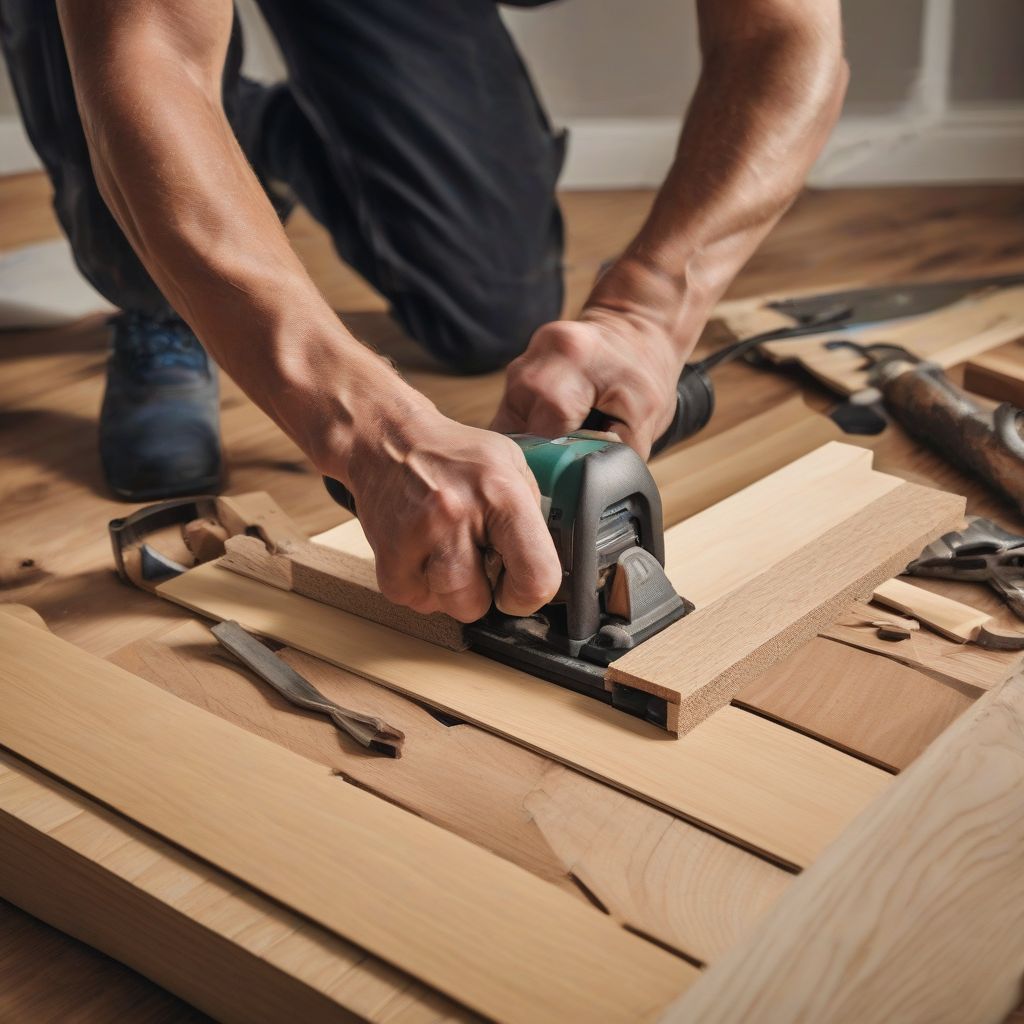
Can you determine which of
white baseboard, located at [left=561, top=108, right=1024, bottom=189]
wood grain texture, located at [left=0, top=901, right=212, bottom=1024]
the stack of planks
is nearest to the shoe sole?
the stack of planks

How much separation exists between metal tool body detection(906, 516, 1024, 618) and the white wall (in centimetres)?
232

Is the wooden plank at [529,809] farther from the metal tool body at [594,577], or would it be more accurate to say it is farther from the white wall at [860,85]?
the white wall at [860,85]

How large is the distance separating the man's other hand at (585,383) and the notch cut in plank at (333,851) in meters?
0.54

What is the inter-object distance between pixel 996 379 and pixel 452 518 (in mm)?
1143

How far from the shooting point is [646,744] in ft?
4.09

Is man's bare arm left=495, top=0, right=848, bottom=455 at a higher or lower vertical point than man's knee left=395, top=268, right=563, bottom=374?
higher

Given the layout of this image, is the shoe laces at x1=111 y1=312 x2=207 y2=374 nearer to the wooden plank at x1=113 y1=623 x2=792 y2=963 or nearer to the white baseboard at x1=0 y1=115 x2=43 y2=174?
the wooden plank at x1=113 y1=623 x2=792 y2=963

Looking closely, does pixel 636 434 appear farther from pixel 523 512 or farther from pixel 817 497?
pixel 523 512

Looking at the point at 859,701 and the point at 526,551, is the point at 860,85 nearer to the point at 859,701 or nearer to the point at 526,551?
the point at 859,701

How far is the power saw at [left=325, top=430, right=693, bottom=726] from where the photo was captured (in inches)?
50.4

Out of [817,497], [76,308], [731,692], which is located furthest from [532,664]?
[76,308]

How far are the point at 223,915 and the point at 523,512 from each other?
17.8 inches

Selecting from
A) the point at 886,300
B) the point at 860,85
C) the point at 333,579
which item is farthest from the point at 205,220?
the point at 860,85

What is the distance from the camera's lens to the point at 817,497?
1692 mm
